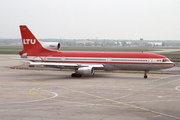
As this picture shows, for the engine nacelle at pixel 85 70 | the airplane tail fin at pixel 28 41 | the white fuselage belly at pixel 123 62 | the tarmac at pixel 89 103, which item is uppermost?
the airplane tail fin at pixel 28 41

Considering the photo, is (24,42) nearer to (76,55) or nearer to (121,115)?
(76,55)

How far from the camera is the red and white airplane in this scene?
1822 inches

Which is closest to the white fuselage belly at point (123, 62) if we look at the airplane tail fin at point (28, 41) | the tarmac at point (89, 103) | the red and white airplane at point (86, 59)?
the red and white airplane at point (86, 59)

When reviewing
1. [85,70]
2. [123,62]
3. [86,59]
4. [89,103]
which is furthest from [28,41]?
[89,103]

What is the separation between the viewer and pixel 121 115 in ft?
70.4

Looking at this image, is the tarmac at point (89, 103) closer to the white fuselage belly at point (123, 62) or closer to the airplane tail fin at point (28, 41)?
the white fuselage belly at point (123, 62)

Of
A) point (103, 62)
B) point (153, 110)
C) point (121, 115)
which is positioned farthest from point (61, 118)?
point (103, 62)

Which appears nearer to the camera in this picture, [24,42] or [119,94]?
[119,94]

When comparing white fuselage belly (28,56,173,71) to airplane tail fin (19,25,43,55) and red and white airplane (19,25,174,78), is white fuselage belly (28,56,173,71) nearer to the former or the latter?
red and white airplane (19,25,174,78)

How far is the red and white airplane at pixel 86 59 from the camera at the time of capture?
46281mm

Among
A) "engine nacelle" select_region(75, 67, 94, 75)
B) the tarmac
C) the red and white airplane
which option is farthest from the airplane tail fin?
the tarmac

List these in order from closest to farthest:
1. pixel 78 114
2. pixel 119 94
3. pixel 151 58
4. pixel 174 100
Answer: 1. pixel 78 114
2. pixel 174 100
3. pixel 119 94
4. pixel 151 58

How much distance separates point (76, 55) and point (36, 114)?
28.2m

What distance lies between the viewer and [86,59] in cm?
4869
